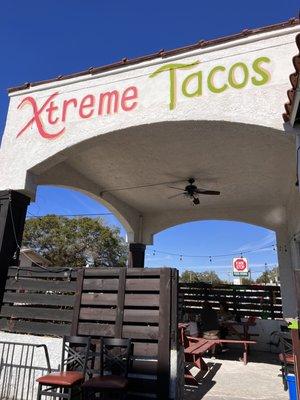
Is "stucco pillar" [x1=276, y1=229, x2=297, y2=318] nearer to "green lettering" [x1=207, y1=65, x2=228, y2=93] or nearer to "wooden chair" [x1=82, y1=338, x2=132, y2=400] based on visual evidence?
"green lettering" [x1=207, y1=65, x2=228, y2=93]

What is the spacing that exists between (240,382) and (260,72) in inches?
203

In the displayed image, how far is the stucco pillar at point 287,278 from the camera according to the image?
9.57m

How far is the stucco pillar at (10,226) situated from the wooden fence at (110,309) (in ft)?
0.65

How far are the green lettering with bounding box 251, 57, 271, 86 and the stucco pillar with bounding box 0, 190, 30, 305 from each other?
170 inches

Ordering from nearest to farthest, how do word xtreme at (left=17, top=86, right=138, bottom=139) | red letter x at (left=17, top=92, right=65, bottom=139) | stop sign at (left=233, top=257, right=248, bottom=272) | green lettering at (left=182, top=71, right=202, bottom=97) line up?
green lettering at (left=182, top=71, right=202, bottom=97)
word xtreme at (left=17, top=86, right=138, bottom=139)
red letter x at (left=17, top=92, right=65, bottom=139)
stop sign at (left=233, top=257, right=248, bottom=272)

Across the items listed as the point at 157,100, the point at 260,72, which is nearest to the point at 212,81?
the point at 260,72

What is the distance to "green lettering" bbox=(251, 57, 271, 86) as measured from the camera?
199 inches

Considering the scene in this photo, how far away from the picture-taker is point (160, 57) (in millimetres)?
5887

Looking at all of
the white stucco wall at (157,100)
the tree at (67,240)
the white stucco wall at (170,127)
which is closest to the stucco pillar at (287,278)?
the white stucco wall at (170,127)

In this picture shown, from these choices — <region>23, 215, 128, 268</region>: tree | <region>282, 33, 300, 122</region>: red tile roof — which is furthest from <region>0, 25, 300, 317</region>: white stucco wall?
<region>23, 215, 128, 268</region>: tree

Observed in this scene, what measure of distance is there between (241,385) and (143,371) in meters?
2.27

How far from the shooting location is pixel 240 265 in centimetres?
2028

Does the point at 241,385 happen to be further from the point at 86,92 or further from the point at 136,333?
the point at 86,92

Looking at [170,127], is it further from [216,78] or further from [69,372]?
[69,372]
